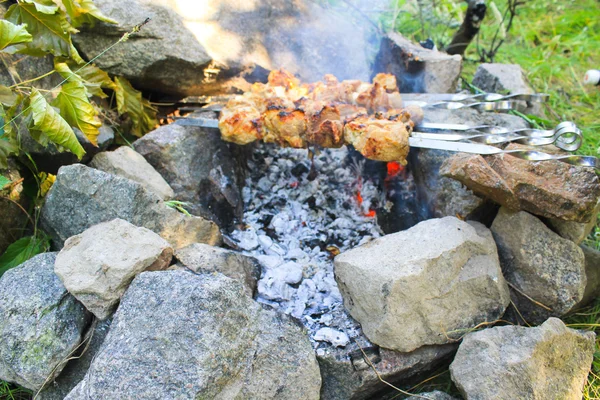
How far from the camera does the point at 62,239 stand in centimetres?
240

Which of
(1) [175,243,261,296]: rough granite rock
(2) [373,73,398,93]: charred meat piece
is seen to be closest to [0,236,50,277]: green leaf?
(1) [175,243,261,296]: rough granite rock

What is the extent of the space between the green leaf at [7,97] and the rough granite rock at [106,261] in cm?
83

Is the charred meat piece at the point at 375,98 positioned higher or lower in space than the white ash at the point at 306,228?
higher

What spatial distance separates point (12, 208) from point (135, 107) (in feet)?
3.34

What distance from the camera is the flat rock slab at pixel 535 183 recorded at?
2082 millimetres

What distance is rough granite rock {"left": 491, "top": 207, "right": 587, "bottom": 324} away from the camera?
2.26 meters

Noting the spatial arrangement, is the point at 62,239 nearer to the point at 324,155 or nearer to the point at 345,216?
the point at 345,216

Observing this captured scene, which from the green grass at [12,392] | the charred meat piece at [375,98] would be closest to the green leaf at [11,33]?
the green grass at [12,392]

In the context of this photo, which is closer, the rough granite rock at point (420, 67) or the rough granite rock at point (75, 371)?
the rough granite rock at point (75, 371)

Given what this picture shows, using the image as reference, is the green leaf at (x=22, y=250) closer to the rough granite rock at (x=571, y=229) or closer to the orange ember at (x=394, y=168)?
the orange ember at (x=394, y=168)

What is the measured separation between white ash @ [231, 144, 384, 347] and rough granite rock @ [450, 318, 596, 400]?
555mm

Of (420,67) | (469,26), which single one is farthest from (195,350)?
(469,26)

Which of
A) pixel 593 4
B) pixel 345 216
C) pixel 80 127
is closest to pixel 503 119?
pixel 345 216

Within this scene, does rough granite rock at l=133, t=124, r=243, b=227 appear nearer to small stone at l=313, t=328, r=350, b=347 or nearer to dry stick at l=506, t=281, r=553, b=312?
small stone at l=313, t=328, r=350, b=347
